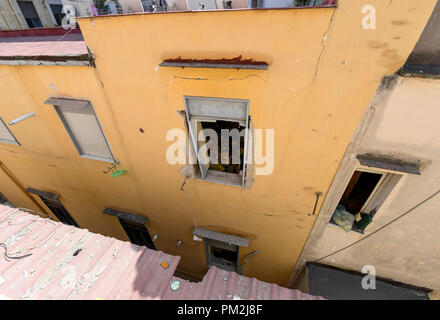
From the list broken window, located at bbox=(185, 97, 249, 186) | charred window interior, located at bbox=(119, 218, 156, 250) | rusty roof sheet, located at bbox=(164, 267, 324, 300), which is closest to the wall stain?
broken window, located at bbox=(185, 97, 249, 186)

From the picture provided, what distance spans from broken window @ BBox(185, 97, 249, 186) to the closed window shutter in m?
2.21

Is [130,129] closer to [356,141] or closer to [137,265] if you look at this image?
[137,265]

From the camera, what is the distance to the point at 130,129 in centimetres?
388

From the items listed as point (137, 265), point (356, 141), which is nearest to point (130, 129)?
point (137, 265)

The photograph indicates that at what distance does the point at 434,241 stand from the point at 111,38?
6701 mm

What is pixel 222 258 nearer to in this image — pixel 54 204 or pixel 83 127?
pixel 83 127

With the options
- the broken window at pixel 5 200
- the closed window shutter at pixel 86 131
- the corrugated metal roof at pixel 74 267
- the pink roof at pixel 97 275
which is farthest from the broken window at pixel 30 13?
the pink roof at pixel 97 275

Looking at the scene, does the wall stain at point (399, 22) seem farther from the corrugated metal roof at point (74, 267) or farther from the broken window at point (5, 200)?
the broken window at point (5, 200)

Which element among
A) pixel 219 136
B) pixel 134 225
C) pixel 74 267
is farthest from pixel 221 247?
pixel 74 267

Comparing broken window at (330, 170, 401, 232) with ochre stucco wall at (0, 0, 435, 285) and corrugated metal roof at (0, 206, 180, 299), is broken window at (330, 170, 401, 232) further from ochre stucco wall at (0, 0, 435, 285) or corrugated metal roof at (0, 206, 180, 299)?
corrugated metal roof at (0, 206, 180, 299)

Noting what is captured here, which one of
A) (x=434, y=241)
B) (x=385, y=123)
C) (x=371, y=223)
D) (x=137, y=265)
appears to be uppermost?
(x=385, y=123)

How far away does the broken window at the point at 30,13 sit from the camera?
43.0ft

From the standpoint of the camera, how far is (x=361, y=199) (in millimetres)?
3889

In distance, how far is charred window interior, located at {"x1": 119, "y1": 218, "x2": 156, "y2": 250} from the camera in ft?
20.0
